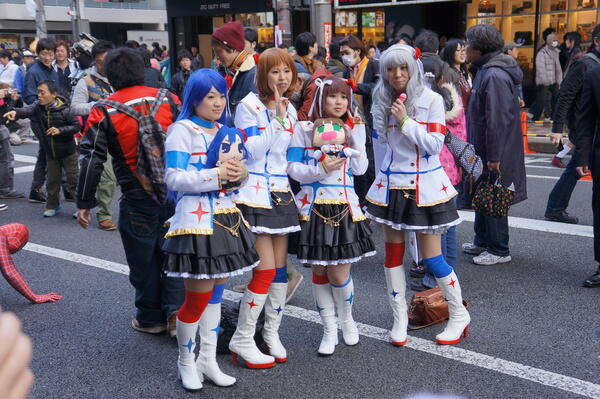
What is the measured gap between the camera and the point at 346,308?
3.99 m

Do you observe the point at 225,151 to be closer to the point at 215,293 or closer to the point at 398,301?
the point at 215,293

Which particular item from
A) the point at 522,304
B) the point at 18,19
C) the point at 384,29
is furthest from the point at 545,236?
the point at 18,19

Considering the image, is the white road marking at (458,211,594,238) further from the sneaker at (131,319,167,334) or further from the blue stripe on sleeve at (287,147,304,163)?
the sneaker at (131,319,167,334)

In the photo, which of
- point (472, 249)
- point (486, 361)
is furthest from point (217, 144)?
point (472, 249)

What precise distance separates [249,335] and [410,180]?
4.51ft

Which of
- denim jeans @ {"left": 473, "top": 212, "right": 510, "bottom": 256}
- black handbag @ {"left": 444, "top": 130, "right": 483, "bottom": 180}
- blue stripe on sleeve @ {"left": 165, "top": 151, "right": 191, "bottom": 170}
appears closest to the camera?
blue stripe on sleeve @ {"left": 165, "top": 151, "right": 191, "bottom": 170}

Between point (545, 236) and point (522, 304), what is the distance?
1.95 metres

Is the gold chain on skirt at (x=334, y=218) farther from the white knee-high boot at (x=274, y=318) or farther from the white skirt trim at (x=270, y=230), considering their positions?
the white knee-high boot at (x=274, y=318)

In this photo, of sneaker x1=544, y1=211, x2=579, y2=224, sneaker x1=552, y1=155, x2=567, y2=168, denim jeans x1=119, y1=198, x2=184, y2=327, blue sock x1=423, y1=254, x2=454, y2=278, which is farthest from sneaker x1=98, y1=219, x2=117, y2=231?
sneaker x1=552, y1=155, x2=567, y2=168

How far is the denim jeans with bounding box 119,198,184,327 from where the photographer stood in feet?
13.4

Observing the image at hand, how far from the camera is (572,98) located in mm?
5488

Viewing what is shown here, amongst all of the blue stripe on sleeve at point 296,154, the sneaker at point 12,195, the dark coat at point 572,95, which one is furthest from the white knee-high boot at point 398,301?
the sneaker at point 12,195

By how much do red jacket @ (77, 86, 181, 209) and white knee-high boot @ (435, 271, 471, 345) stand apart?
6.62 feet

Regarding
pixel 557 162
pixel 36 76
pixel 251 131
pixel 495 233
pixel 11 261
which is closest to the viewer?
pixel 251 131
